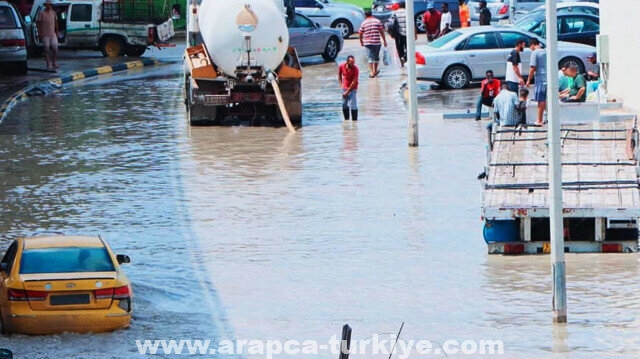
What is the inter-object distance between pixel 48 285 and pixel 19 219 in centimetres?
676

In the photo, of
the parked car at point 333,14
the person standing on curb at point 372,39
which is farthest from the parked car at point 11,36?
the parked car at point 333,14

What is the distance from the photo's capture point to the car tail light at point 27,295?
14.6 meters

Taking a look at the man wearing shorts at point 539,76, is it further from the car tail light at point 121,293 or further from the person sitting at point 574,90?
the car tail light at point 121,293

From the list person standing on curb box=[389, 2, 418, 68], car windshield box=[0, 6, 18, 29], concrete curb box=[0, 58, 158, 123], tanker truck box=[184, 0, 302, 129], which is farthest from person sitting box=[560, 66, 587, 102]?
car windshield box=[0, 6, 18, 29]

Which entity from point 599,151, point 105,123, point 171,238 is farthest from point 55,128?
point 599,151

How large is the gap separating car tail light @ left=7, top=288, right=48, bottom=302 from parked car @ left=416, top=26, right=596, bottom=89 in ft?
73.7

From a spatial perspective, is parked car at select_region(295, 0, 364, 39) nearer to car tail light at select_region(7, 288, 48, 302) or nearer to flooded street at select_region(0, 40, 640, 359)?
flooded street at select_region(0, 40, 640, 359)

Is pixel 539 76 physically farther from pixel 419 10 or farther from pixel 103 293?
pixel 419 10

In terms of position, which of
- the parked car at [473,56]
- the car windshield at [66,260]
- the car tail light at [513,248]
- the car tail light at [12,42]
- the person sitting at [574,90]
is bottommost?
the car tail light at [513,248]

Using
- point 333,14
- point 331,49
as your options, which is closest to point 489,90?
point 331,49

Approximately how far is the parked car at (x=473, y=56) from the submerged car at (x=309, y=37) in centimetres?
640

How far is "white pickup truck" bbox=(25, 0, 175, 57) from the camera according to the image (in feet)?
150

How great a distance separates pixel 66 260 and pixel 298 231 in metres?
5.61

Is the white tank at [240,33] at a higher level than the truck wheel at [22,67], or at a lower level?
higher
